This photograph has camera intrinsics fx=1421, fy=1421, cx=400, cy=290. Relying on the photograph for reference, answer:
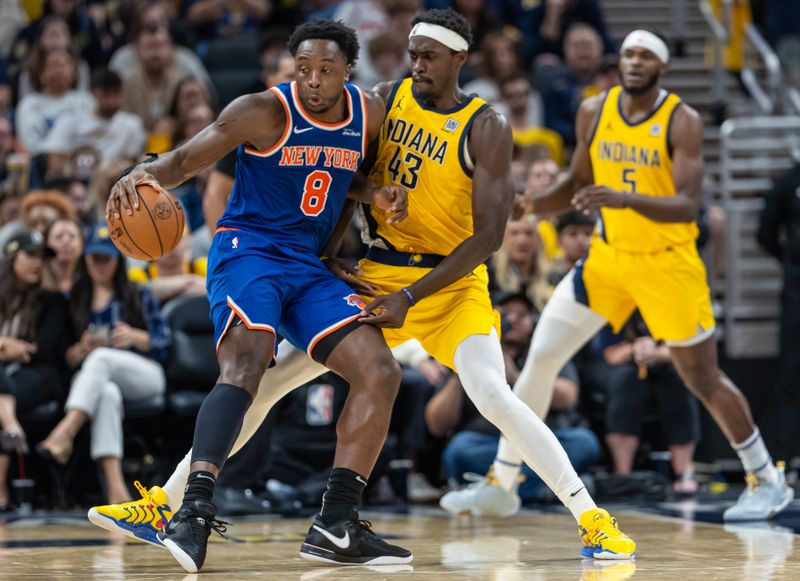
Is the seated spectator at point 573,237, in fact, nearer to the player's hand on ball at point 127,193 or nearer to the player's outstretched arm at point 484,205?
the player's outstretched arm at point 484,205

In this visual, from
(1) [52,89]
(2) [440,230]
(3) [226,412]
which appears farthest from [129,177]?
(1) [52,89]

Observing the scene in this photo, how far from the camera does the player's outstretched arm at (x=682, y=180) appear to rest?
6.66 m

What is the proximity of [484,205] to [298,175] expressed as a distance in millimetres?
759

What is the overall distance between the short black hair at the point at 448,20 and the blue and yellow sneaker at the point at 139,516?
2.17 metres

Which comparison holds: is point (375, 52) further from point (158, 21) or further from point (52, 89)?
point (52, 89)

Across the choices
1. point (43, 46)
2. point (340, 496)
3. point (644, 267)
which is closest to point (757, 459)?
point (644, 267)

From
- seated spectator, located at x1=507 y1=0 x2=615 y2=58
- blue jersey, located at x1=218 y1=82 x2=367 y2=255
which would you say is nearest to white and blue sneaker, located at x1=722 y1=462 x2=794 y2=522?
blue jersey, located at x1=218 y1=82 x2=367 y2=255

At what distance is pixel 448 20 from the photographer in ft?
19.1

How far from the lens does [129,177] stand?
17.0 ft

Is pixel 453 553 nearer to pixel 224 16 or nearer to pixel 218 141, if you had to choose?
pixel 218 141

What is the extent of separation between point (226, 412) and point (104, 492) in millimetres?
3425

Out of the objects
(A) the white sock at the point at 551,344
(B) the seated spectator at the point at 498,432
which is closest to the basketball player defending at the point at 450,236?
(A) the white sock at the point at 551,344

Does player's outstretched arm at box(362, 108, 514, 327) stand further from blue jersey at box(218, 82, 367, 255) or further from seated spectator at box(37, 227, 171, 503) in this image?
seated spectator at box(37, 227, 171, 503)

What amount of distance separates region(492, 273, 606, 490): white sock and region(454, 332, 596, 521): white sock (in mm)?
1324
